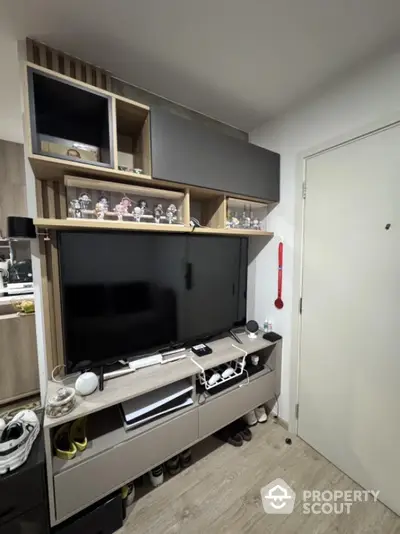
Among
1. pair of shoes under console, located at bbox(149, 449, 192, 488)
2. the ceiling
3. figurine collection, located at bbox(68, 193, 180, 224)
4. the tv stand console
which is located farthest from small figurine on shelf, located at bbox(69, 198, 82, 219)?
pair of shoes under console, located at bbox(149, 449, 192, 488)

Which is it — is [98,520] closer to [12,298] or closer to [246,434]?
[246,434]

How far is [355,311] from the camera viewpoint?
146cm

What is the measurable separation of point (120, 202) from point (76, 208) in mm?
252

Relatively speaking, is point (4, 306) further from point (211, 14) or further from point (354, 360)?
point (354, 360)

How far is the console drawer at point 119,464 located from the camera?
105 centimetres

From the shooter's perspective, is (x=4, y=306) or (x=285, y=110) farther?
(x=4, y=306)

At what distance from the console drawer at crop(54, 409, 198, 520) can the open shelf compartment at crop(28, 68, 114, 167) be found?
1430 millimetres

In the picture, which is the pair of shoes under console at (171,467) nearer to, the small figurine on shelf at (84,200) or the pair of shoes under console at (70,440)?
the pair of shoes under console at (70,440)

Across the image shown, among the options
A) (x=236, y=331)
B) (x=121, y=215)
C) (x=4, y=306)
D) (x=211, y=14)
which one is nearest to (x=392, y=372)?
(x=236, y=331)

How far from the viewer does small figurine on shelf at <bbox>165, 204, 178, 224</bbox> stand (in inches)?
60.6

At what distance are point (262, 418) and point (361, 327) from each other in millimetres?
1132

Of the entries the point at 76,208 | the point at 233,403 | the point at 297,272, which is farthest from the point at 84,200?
the point at 233,403

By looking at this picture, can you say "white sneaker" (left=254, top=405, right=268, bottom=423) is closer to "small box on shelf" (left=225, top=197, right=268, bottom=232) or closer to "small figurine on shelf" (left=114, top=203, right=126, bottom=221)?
"small box on shelf" (left=225, top=197, right=268, bottom=232)

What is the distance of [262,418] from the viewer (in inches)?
76.9
